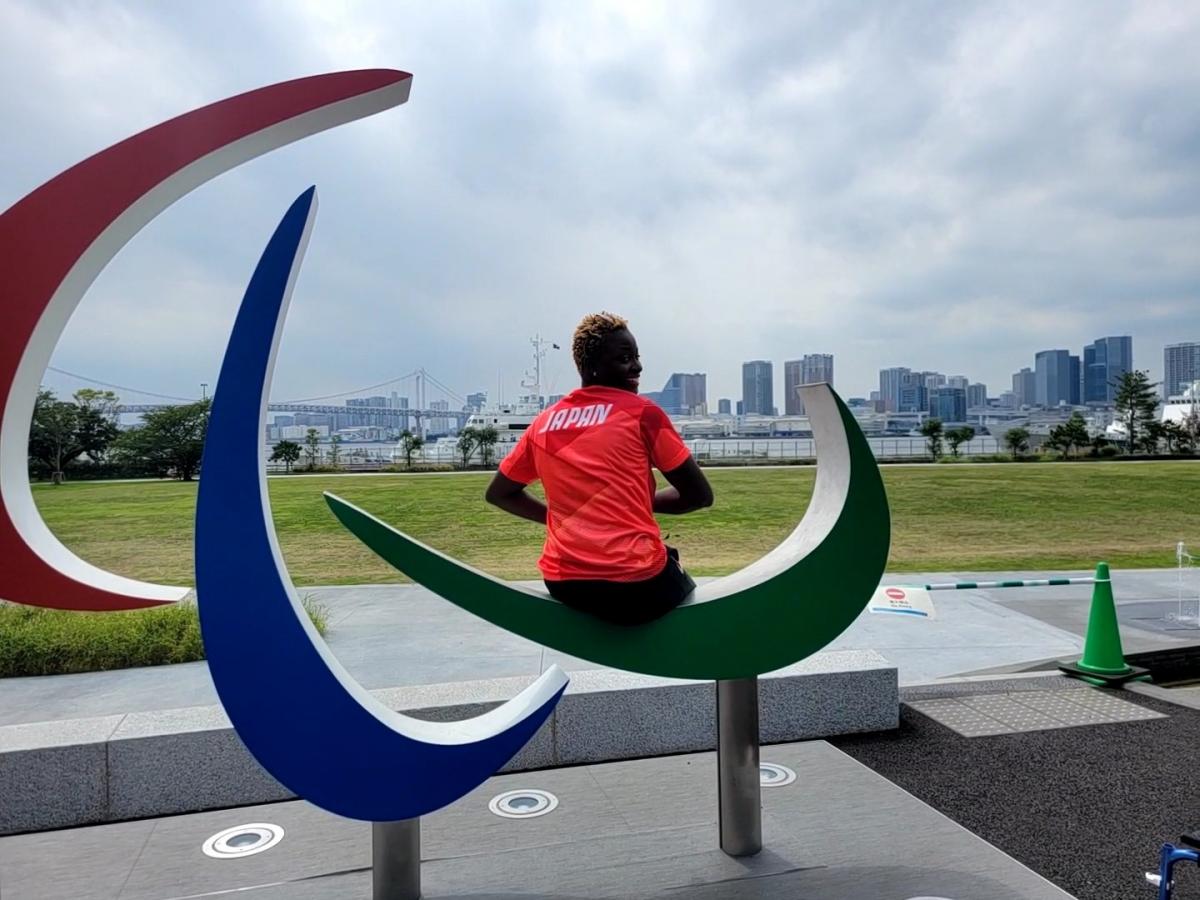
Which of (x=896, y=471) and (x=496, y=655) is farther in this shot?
(x=896, y=471)

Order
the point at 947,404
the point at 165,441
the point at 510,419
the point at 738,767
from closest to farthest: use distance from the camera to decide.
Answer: the point at 738,767
the point at 165,441
the point at 510,419
the point at 947,404

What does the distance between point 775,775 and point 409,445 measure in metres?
38.3

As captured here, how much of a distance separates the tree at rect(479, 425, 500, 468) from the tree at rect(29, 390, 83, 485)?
81.6ft

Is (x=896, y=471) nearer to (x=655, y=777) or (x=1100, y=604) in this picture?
(x=1100, y=604)

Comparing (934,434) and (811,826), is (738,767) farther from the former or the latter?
(934,434)

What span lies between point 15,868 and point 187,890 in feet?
3.10

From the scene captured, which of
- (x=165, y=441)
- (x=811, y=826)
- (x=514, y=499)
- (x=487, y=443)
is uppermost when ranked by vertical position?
(x=165, y=441)

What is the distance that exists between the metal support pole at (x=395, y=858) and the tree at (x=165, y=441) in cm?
1733

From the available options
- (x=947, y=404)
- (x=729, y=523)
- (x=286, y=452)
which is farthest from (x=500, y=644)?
(x=947, y=404)

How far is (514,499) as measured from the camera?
3.52 metres

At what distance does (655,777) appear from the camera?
477cm

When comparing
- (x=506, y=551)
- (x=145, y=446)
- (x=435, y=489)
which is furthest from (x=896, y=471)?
(x=145, y=446)

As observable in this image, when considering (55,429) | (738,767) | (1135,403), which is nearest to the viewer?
(738,767)

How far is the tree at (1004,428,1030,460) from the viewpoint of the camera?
1748 inches
